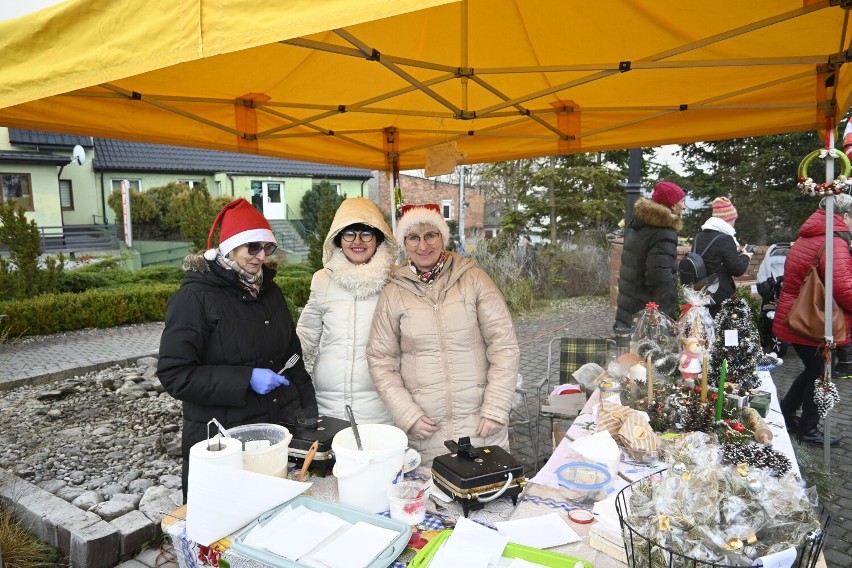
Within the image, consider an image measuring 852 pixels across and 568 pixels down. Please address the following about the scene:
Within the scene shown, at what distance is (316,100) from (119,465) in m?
3.32

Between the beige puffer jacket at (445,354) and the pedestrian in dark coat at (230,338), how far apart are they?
486 mm

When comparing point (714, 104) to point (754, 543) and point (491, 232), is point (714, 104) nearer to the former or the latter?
point (754, 543)

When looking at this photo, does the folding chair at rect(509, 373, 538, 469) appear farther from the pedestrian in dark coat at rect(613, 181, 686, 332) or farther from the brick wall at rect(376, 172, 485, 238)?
the brick wall at rect(376, 172, 485, 238)

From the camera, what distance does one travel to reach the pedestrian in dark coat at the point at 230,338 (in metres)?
2.28

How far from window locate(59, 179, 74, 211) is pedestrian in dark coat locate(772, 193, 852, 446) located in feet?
84.3

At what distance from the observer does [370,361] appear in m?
2.66

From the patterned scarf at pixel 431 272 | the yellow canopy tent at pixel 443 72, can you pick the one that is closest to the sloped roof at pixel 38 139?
the yellow canopy tent at pixel 443 72

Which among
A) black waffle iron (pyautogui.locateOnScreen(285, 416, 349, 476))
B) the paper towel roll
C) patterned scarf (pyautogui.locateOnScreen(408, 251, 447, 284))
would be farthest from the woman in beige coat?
the paper towel roll

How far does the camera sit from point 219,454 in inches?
61.9

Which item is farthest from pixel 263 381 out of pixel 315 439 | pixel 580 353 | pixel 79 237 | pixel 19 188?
pixel 19 188

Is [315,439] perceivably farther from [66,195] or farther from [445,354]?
[66,195]

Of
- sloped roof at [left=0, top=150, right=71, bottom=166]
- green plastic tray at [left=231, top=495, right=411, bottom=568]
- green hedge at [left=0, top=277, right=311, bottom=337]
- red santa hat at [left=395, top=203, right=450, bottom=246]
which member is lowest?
green hedge at [left=0, top=277, right=311, bottom=337]

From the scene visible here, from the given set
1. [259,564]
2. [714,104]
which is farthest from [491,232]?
[259,564]

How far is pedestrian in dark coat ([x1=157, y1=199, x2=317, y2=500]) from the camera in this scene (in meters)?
2.28
